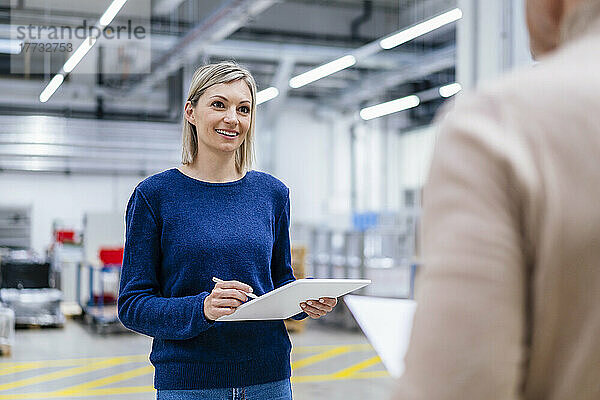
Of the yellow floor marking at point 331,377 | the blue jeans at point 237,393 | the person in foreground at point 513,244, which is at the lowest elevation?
the yellow floor marking at point 331,377

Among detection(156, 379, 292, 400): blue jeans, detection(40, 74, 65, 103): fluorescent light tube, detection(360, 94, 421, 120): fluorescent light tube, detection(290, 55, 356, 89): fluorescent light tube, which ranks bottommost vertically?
detection(156, 379, 292, 400): blue jeans

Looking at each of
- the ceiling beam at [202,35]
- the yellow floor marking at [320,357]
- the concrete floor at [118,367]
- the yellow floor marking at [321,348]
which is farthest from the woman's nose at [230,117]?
the yellow floor marking at [321,348]

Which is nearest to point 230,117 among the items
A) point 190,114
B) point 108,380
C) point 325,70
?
point 190,114

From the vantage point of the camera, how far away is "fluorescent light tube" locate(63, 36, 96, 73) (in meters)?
6.41

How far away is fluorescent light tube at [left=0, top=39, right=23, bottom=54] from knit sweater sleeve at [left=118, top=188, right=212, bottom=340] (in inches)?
203

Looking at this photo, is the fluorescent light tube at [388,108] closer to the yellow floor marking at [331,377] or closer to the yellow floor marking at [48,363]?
the yellow floor marking at [331,377]

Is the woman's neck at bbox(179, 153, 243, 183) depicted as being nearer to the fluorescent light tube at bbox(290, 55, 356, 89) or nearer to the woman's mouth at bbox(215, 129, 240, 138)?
the woman's mouth at bbox(215, 129, 240, 138)

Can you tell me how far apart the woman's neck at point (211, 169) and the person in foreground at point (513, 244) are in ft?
4.23

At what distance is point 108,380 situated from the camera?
21.5ft

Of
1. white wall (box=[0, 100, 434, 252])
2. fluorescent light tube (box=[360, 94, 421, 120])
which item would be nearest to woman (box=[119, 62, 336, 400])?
white wall (box=[0, 100, 434, 252])

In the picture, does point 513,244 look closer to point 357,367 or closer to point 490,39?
point 490,39

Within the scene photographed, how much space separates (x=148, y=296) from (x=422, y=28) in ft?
24.6

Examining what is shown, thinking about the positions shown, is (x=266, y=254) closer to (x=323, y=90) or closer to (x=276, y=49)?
(x=276, y=49)

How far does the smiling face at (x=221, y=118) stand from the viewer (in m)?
1.73
